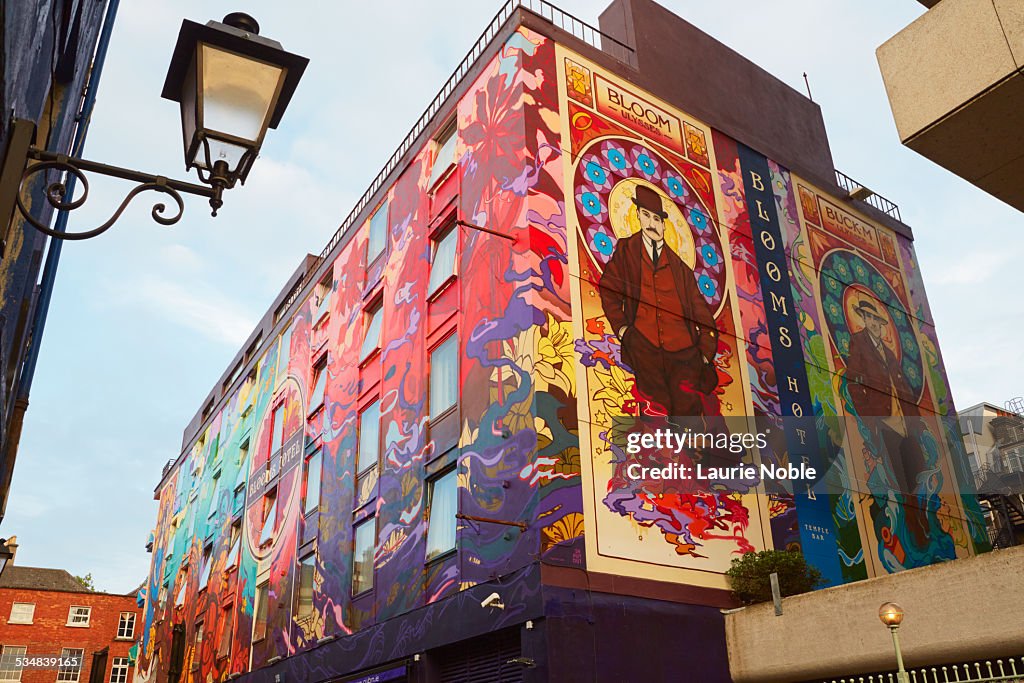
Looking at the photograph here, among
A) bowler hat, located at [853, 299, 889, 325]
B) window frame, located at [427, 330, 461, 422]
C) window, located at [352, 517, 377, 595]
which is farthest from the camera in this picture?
bowler hat, located at [853, 299, 889, 325]

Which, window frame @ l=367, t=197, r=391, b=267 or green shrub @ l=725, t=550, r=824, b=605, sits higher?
window frame @ l=367, t=197, r=391, b=267

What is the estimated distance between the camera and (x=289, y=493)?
26.5 metres

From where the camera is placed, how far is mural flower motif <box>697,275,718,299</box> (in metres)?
19.3

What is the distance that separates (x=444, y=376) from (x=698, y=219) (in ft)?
22.7

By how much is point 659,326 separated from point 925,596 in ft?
23.6

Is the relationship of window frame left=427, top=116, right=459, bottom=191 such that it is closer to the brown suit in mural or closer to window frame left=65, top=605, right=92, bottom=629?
the brown suit in mural

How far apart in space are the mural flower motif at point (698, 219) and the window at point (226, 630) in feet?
66.0

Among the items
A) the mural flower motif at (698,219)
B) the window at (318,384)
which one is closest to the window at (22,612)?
the window at (318,384)

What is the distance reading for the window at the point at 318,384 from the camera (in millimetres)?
26344

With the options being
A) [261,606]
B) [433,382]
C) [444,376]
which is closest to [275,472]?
[261,606]

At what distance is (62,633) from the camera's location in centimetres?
4938

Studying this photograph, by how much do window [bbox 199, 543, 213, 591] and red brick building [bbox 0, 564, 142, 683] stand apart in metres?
16.1

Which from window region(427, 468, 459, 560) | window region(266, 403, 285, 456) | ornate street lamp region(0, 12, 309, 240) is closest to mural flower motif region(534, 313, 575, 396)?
window region(427, 468, 459, 560)

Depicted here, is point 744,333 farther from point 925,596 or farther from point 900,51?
point 900,51
